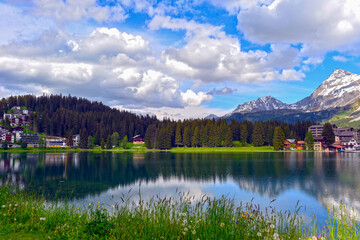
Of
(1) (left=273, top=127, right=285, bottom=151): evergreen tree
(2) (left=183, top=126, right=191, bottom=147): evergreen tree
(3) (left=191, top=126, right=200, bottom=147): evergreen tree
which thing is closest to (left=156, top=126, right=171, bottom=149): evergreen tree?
(2) (left=183, top=126, right=191, bottom=147): evergreen tree

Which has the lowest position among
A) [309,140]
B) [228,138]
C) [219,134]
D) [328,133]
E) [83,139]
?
[309,140]

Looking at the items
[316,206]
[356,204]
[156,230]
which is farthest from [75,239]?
[356,204]

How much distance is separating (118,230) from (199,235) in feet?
9.94

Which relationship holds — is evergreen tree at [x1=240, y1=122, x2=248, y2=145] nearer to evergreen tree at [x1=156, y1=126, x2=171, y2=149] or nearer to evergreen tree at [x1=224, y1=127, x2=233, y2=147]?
evergreen tree at [x1=224, y1=127, x2=233, y2=147]

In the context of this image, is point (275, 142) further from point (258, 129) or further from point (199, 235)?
point (199, 235)

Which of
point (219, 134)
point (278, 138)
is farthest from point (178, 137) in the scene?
point (278, 138)

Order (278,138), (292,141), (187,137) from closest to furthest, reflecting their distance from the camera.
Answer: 1. (278,138)
2. (292,141)
3. (187,137)

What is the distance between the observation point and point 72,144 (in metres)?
180

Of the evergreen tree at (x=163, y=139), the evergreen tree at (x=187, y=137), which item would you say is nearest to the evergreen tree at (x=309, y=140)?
the evergreen tree at (x=187, y=137)

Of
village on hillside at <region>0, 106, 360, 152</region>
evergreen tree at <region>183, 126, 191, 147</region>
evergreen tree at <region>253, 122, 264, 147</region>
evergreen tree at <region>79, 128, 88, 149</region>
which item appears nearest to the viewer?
evergreen tree at <region>253, 122, 264, 147</region>

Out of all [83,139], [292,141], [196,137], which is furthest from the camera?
[83,139]

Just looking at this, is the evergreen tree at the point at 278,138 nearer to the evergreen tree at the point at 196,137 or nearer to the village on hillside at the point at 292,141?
the village on hillside at the point at 292,141

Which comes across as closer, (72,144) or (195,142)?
(195,142)

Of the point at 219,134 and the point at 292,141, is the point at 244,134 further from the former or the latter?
the point at 292,141
